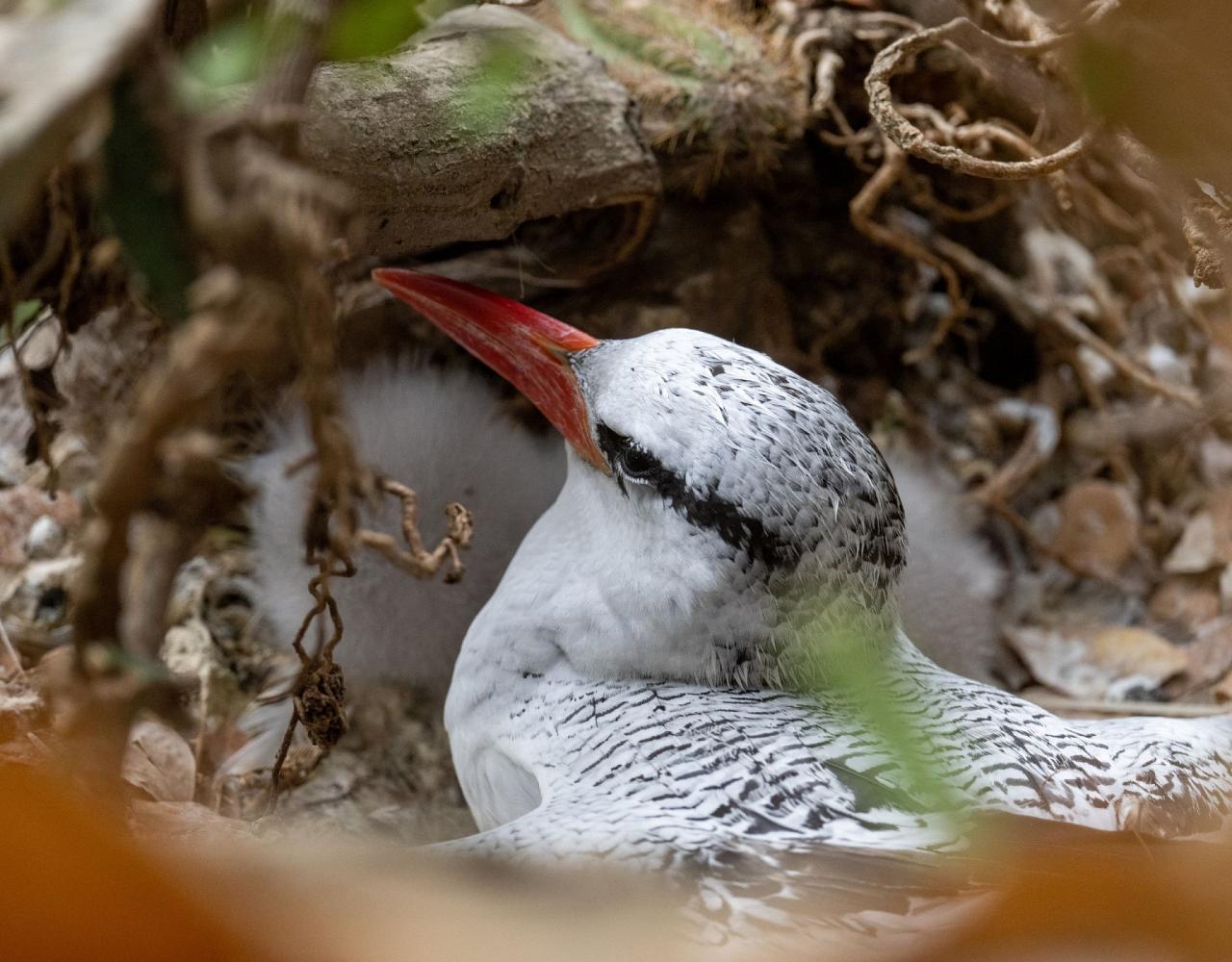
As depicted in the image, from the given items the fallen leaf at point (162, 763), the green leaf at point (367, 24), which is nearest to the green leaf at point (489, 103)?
the green leaf at point (367, 24)

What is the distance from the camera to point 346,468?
916mm

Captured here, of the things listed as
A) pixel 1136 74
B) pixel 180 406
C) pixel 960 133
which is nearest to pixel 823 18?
pixel 960 133

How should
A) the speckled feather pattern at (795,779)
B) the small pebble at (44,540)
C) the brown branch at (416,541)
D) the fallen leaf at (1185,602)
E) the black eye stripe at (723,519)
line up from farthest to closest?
the fallen leaf at (1185,602) < the small pebble at (44,540) < the brown branch at (416,541) < the black eye stripe at (723,519) < the speckled feather pattern at (795,779)

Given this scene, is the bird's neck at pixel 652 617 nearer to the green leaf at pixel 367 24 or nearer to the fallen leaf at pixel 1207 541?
the green leaf at pixel 367 24

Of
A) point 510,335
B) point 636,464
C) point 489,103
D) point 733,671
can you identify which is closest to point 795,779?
point 733,671

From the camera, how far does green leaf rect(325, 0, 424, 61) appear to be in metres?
0.91

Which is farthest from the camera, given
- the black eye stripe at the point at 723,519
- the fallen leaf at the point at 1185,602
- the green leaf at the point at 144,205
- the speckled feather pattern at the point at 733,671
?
the fallen leaf at the point at 1185,602

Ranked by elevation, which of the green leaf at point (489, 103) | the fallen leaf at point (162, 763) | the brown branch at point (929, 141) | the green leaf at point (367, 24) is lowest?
the fallen leaf at point (162, 763)

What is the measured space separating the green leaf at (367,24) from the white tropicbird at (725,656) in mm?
813

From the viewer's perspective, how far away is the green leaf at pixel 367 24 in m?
0.91

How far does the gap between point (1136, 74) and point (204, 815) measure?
4.60 ft

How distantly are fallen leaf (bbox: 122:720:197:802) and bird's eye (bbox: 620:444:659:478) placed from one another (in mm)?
837

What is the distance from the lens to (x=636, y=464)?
1.74 meters

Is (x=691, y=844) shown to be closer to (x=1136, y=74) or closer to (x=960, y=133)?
(x=1136, y=74)
